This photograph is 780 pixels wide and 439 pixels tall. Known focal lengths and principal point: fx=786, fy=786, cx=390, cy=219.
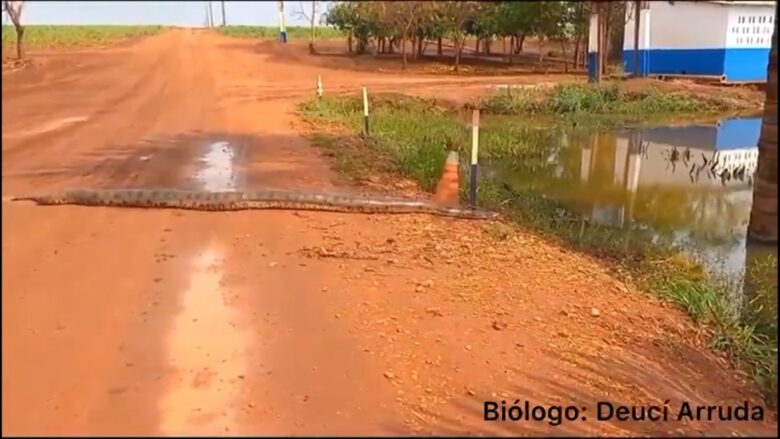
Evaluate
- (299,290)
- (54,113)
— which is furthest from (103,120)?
(299,290)

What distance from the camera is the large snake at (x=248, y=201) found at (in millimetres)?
5437

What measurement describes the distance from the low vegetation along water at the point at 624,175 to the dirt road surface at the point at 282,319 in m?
0.63

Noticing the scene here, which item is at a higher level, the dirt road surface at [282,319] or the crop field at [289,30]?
the crop field at [289,30]

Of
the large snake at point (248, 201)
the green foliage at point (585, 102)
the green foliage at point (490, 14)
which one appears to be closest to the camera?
the green foliage at point (490, 14)

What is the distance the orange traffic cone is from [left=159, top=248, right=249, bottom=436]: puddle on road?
3.81 metres

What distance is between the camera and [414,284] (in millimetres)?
5621

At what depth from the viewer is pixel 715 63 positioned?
23812 mm

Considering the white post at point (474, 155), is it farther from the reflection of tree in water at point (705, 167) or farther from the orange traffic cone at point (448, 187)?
the reflection of tree in water at point (705, 167)

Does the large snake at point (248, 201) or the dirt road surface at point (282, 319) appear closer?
the dirt road surface at point (282, 319)

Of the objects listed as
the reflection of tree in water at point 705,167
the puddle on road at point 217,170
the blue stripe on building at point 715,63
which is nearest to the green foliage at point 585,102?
the blue stripe on building at point 715,63

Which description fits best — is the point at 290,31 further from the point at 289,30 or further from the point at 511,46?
the point at 511,46

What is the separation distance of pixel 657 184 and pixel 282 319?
912cm

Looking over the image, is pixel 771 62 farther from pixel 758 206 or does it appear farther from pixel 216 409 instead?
pixel 216 409

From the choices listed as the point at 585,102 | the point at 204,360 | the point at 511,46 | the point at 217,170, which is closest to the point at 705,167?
the point at 511,46
